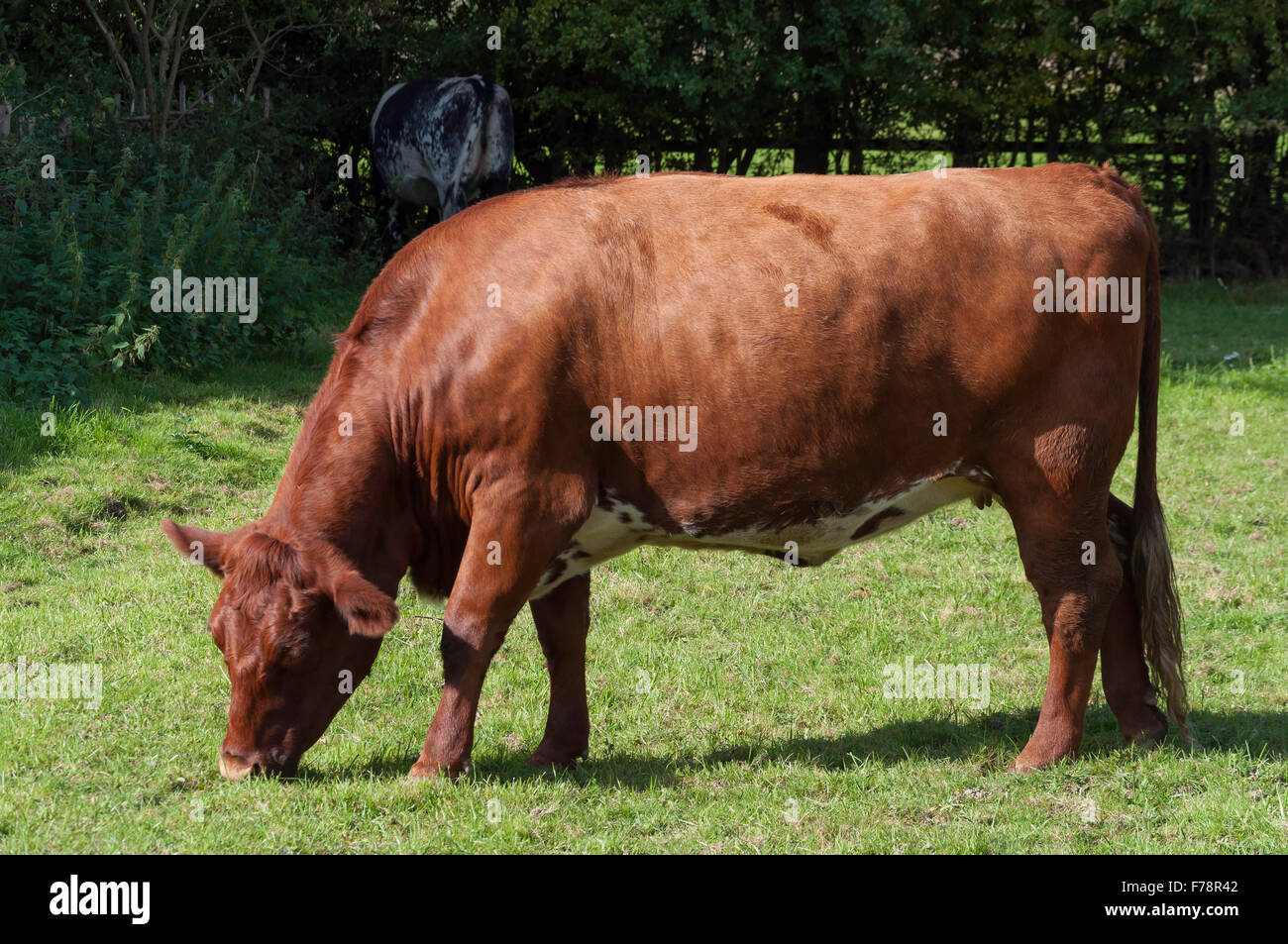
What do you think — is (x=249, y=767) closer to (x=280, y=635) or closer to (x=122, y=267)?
(x=280, y=635)

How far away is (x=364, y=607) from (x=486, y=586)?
452 millimetres

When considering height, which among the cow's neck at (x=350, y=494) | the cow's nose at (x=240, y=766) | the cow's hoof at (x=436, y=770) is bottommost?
the cow's hoof at (x=436, y=770)

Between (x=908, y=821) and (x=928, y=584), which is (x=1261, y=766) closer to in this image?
(x=908, y=821)

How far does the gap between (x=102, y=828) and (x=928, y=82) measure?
47.5 ft

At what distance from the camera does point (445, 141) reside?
1470 centimetres

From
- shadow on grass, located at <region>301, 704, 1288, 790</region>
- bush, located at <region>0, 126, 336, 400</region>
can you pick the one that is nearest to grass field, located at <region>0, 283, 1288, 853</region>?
shadow on grass, located at <region>301, 704, 1288, 790</region>

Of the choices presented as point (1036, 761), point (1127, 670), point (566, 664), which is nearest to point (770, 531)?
point (566, 664)

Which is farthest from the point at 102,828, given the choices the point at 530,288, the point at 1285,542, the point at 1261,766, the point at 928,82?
the point at 928,82

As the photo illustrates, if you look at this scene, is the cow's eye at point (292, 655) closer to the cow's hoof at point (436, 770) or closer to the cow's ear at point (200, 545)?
the cow's ear at point (200, 545)

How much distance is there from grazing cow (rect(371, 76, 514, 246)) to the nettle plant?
3014 millimetres

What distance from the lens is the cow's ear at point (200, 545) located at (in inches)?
184

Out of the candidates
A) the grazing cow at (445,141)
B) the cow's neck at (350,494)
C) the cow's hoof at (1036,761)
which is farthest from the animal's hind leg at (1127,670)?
the grazing cow at (445,141)

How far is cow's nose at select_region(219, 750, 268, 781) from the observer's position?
4707 millimetres

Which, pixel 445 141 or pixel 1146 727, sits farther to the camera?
pixel 445 141
